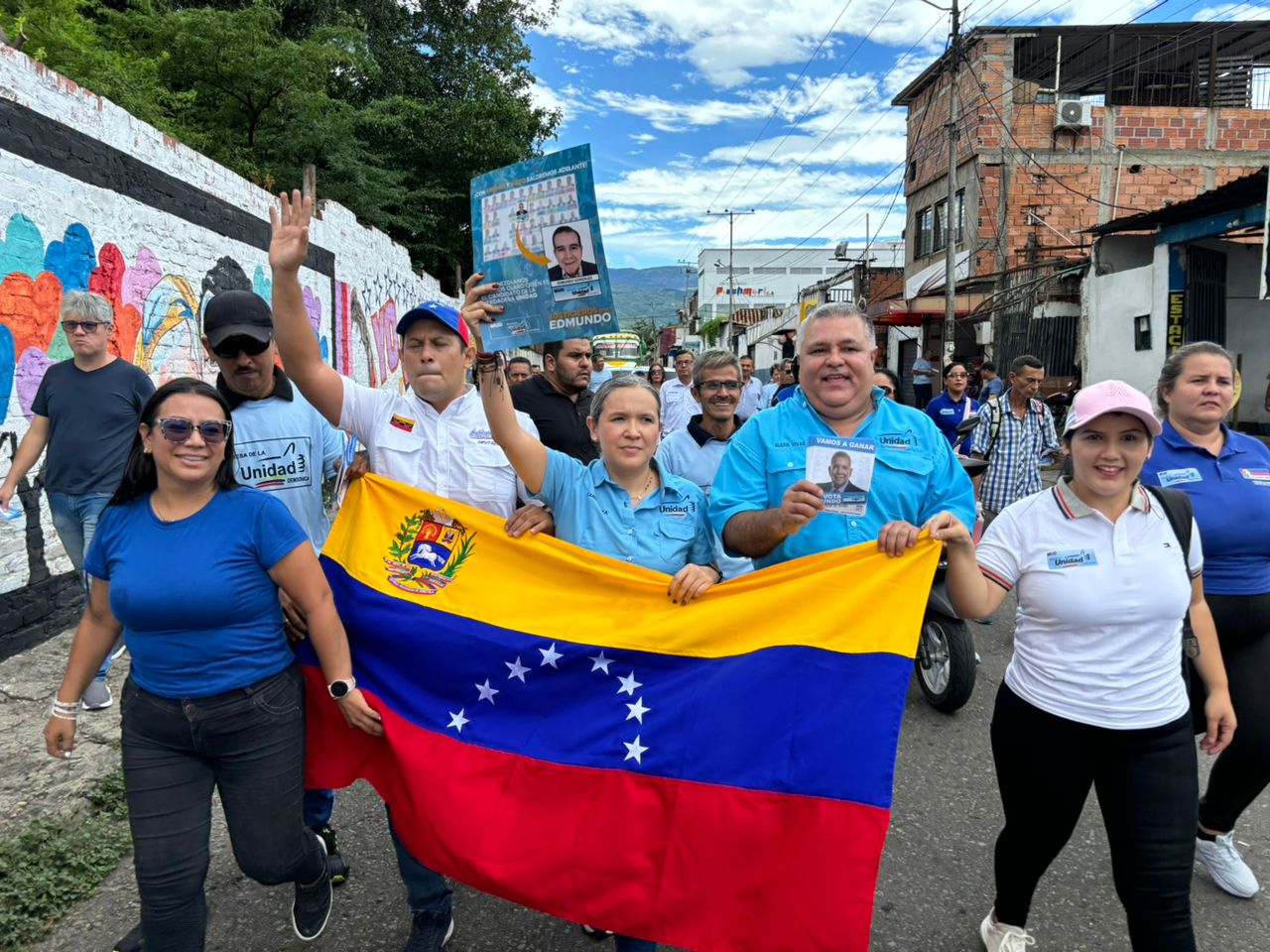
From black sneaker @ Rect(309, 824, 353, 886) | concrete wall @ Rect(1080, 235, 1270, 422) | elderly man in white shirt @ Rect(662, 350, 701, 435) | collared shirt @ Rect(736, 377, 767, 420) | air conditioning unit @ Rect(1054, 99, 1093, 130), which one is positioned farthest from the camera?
air conditioning unit @ Rect(1054, 99, 1093, 130)

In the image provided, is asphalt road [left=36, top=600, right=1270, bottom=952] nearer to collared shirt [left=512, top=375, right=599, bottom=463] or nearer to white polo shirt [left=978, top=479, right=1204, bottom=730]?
white polo shirt [left=978, top=479, right=1204, bottom=730]

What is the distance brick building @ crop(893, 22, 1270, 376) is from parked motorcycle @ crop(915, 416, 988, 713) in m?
20.5

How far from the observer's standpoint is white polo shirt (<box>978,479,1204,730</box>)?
8.13 ft

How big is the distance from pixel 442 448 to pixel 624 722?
3.91 feet

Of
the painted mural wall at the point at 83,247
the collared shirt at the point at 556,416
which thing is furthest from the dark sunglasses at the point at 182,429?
the painted mural wall at the point at 83,247

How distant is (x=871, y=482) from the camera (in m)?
2.66

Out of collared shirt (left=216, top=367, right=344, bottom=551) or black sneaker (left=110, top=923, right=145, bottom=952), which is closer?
black sneaker (left=110, top=923, right=145, bottom=952)

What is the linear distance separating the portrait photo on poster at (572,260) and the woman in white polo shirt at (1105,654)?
4.45ft

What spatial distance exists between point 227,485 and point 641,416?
1337 mm

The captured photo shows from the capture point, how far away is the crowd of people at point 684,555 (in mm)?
2414

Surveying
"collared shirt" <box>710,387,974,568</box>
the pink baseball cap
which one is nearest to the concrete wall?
the pink baseball cap

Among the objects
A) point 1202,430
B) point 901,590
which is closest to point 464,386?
point 901,590

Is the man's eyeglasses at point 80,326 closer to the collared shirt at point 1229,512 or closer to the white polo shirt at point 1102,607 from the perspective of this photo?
the white polo shirt at point 1102,607

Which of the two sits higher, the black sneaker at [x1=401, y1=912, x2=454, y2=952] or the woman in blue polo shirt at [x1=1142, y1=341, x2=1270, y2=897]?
the woman in blue polo shirt at [x1=1142, y1=341, x2=1270, y2=897]
